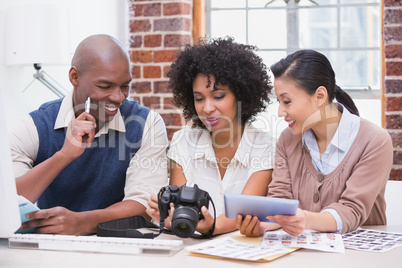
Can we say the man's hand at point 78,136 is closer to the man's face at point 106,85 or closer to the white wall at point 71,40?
the man's face at point 106,85

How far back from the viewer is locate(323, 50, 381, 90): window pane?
306cm

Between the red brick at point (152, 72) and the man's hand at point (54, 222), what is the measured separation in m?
1.71

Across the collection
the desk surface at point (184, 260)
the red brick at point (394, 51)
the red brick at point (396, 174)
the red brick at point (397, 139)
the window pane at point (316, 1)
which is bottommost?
the red brick at point (396, 174)

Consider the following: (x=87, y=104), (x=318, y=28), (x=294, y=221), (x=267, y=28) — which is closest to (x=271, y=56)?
(x=267, y=28)

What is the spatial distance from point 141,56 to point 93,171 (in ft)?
4.56

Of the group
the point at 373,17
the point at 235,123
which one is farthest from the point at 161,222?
the point at 373,17

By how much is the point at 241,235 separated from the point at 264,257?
9.9 inches

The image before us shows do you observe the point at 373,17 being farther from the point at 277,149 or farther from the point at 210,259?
the point at 210,259

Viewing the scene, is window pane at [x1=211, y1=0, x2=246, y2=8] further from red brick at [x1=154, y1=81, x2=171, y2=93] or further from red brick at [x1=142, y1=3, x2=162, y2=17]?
red brick at [x1=154, y1=81, x2=171, y2=93]

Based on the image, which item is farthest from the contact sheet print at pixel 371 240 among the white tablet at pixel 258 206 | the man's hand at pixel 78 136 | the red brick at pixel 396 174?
the red brick at pixel 396 174

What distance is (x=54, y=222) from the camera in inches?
58.8

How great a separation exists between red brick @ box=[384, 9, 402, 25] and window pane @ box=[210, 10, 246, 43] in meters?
0.90

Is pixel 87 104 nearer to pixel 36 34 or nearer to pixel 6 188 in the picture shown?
pixel 36 34

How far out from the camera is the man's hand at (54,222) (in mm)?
1462
